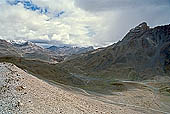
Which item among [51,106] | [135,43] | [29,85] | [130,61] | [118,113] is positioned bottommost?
[118,113]

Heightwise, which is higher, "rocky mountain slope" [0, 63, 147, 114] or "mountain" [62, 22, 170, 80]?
"mountain" [62, 22, 170, 80]

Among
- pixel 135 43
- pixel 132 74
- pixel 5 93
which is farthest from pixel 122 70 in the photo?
pixel 5 93

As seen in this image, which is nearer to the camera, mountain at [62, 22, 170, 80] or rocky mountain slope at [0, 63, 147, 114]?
rocky mountain slope at [0, 63, 147, 114]

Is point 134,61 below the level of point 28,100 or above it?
above

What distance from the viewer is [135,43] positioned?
192875 mm

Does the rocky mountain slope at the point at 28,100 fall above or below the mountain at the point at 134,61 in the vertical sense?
below

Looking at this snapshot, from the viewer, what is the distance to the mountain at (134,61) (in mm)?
147500

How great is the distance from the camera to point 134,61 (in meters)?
168

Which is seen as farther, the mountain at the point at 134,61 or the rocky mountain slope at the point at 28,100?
the mountain at the point at 134,61

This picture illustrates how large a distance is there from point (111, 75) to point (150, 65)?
34659 mm

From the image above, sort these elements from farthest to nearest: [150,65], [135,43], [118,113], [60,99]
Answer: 1. [135,43]
2. [150,65]
3. [118,113]
4. [60,99]

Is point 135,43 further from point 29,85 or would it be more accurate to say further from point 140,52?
point 29,85

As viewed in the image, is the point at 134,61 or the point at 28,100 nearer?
the point at 28,100

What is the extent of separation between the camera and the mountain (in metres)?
148
